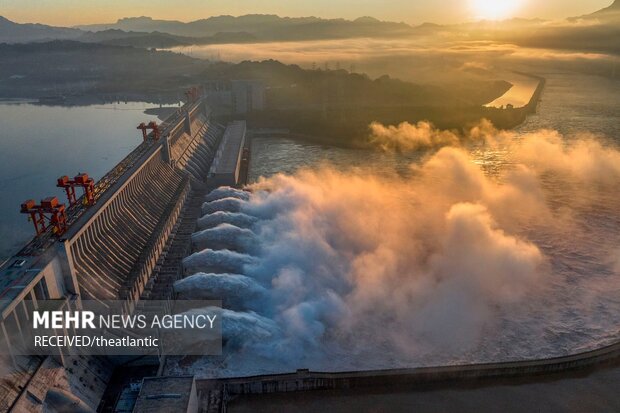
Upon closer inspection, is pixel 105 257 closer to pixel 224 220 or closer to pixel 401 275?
pixel 224 220

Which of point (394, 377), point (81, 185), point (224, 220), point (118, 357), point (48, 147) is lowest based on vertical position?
point (394, 377)

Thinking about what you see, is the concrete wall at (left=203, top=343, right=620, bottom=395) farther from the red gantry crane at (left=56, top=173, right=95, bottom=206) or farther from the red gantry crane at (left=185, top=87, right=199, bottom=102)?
the red gantry crane at (left=185, top=87, right=199, bottom=102)

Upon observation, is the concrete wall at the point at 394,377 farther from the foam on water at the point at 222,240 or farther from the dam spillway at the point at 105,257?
the foam on water at the point at 222,240

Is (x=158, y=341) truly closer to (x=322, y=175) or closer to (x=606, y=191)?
(x=322, y=175)

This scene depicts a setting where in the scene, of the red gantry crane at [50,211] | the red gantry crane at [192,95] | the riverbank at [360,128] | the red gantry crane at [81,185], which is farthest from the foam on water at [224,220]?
the red gantry crane at [192,95]

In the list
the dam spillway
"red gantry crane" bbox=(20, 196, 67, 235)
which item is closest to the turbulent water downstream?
the dam spillway

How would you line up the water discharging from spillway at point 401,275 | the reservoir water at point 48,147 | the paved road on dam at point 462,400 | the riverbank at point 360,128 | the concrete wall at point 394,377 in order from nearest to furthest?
the paved road on dam at point 462,400, the concrete wall at point 394,377, the water discharging from spillway at point 401,275, the reservoir water at point 48,147, the riverbank at point 360,128

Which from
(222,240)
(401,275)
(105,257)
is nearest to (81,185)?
(105,257)
